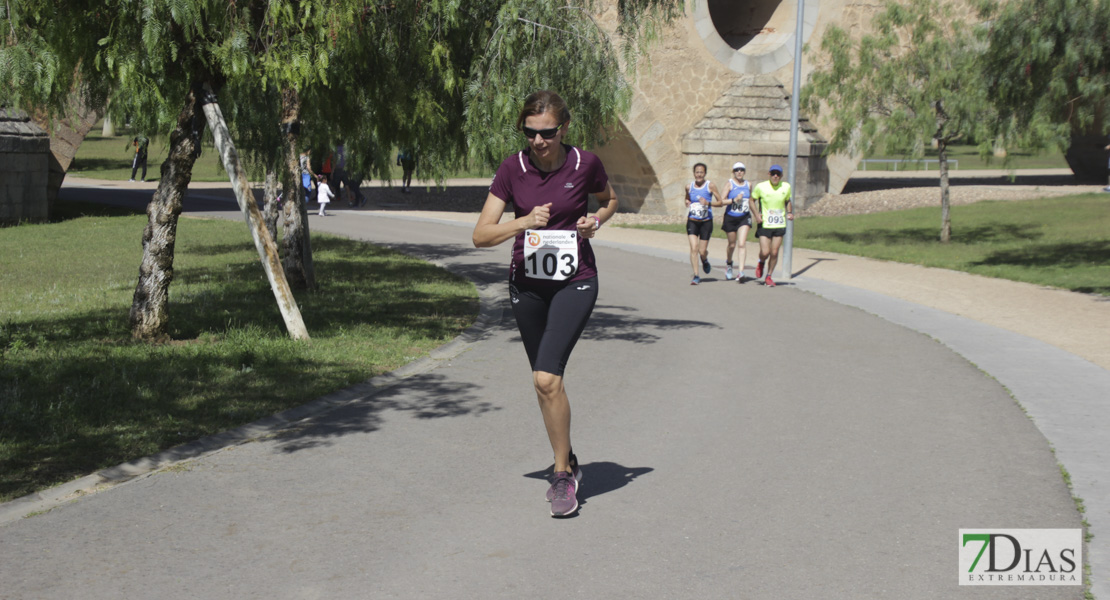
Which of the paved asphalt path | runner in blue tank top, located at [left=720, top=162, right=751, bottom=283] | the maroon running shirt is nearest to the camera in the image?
the paved asphalt path

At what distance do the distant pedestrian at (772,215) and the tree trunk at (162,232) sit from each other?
312 inches

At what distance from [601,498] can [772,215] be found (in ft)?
31.9

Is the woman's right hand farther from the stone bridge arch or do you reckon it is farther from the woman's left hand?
the stone bridge arch

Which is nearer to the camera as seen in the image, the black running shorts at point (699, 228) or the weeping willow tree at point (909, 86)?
the black running shorts at point (699, 228)

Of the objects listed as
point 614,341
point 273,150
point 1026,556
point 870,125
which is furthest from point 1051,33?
point 1026,556

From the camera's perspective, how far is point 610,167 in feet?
99.3

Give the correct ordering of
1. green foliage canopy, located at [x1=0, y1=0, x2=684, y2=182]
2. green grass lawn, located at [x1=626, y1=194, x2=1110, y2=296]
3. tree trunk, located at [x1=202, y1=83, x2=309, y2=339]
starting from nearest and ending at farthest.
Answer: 1. green foliage canopy, located at [x1=0, y1=0, x2=684, y2=182]
2. tree trunk, located at [x1=202, y1=83, x2=309, y2=339]
3. green grass lawn, located at [x1=626, y1=194, x2=1110, y2=296]

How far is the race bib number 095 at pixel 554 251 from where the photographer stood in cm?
513

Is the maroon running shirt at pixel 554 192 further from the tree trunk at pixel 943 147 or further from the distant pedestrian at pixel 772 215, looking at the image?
the tree trunk at pixel 943 147

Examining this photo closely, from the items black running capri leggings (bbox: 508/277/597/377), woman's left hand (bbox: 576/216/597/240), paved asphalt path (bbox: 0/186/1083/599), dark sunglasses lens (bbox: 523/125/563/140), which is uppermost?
dark sunglasses lens (bbox: 523/125/563/140)

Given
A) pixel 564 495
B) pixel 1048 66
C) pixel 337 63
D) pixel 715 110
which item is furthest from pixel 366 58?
pixel 715 110

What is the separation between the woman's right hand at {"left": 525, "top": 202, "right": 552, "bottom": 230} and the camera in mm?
4977

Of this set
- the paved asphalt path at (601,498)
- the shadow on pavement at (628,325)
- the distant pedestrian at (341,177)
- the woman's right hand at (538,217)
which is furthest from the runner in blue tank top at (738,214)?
the distant pedestrian at (341,177)

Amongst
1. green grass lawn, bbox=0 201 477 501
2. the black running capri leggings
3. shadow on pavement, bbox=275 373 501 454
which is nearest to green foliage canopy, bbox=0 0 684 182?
green grass lawn, bbox=0 201 477 501
